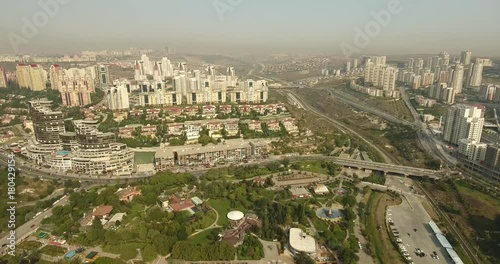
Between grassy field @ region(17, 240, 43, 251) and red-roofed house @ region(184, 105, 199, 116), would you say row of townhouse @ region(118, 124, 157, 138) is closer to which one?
red-roofed house @ region(184, 105, 199, 116)

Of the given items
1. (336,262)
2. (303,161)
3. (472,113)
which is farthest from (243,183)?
(472,113)

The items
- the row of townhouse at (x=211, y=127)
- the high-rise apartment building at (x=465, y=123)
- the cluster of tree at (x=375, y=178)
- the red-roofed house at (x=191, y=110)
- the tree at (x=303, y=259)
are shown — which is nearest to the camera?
the tree at (x=303, y=259)

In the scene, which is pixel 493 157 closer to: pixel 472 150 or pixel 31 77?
pixel 472 150

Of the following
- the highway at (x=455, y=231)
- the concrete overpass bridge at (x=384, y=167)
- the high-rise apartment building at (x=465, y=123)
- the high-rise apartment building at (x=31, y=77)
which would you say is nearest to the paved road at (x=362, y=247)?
the highway at (x=455, y=231)

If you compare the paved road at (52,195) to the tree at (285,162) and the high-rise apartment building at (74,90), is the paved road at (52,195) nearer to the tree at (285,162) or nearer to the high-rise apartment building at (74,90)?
the tree at (285,162)

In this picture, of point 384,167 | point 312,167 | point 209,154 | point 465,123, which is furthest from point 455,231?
point 209,154

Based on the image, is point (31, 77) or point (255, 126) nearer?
point (255, 126)

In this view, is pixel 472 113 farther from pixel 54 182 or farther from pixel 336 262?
pixel 54 182
